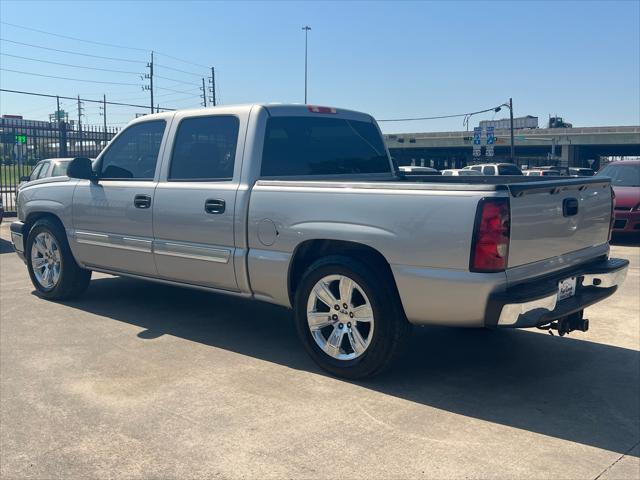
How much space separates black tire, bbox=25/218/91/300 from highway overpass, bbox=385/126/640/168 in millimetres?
62970

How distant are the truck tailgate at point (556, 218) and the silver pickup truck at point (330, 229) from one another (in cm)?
1

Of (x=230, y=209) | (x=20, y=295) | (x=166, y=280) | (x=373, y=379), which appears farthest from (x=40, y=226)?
(x=373, y=379)

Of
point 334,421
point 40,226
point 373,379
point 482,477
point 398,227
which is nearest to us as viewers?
point 482,477

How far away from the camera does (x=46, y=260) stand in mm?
6910

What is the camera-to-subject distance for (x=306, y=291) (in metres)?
4.61

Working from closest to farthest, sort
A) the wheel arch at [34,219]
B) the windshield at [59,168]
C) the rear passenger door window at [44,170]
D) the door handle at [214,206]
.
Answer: the door handle at [214,206] < the wheel arch at [34,219] < the windshield at [59,168] < the rear passenger door window at [44,170]

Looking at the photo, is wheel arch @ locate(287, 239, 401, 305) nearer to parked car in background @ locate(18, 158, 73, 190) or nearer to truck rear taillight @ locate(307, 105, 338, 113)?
truck rear taillight @ locate(307, 105, 338, 113)

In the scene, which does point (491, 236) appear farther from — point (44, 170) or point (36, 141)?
point (36, 141)

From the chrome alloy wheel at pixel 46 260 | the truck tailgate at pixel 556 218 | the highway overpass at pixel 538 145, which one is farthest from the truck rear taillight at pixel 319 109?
the highway overpass at pixel 538 145

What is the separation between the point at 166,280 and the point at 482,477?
11.2 feet

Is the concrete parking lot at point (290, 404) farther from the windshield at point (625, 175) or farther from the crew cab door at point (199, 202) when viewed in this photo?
the windshield at point (625, 175)

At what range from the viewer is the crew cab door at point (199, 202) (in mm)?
5086

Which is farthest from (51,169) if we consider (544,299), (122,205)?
(544,299)

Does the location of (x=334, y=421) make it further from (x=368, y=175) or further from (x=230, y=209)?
(x=368, y=175)
